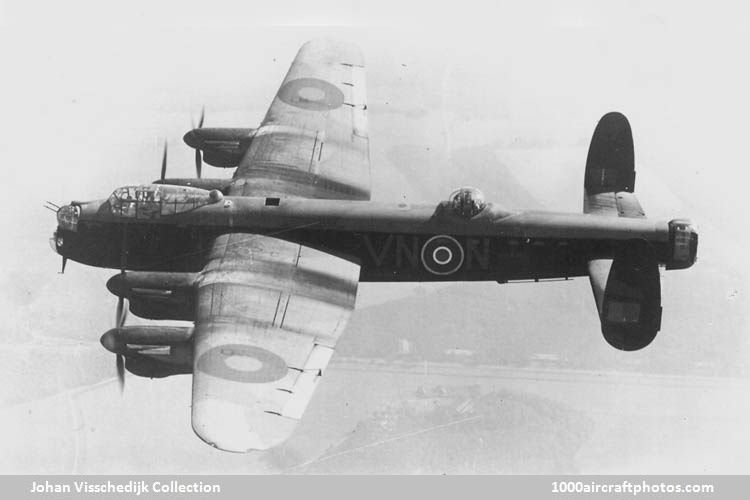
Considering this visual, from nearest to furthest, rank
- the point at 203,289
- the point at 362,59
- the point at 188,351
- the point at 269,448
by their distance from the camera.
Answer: the point at 269,448
the point at 188,351
the point at 203,289
the point at 362,59

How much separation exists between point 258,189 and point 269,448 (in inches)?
294

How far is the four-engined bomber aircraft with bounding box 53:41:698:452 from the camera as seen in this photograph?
17.4m

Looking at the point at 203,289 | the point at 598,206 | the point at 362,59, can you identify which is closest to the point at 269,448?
the point at 203,289

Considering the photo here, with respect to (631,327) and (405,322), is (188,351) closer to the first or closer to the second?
(405,322)

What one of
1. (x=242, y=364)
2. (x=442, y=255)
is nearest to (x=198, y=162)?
(x=442, y=255)

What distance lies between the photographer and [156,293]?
718 inches

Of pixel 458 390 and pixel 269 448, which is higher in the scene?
pixel 458 390

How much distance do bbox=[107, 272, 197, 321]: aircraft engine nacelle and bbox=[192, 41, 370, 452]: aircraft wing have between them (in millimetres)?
371

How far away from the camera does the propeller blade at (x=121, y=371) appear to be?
1714cm

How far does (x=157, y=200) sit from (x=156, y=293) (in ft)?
7.98

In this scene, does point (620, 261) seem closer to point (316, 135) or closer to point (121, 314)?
point (316, 135)

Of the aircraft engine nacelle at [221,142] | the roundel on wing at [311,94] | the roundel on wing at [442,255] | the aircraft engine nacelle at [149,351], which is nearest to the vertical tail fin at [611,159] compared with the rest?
the roundel on wing at [442,255]

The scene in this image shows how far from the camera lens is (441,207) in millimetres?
19328

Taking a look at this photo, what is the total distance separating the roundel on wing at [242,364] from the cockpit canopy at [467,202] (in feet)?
16.1
